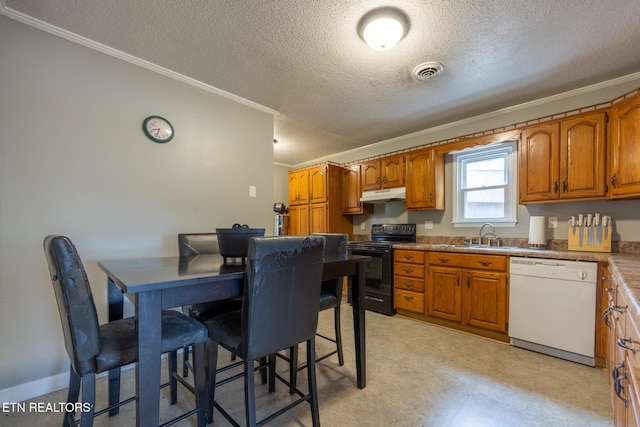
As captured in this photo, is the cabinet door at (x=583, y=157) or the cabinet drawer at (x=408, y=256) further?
the cabinet drawer at (x=408, y=256)

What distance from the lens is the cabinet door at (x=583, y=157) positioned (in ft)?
7.77

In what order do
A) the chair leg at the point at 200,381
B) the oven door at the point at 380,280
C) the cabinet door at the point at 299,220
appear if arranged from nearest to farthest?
the chair leg at the point at 200,381
the oven door at the point at 380,280
the cabinet door at the point at 299,220

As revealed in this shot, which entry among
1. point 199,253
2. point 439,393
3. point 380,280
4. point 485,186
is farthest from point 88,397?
point 485,186

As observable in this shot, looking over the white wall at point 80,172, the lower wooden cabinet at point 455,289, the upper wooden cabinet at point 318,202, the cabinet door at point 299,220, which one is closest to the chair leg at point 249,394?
the white wall at point 80,172

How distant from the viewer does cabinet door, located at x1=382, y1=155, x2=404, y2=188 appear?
12.5ft

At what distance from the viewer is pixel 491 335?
2721 mm

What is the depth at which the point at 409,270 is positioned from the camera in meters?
3.30

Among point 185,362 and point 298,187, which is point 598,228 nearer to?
point 185,362

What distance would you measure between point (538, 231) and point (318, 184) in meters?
2.89

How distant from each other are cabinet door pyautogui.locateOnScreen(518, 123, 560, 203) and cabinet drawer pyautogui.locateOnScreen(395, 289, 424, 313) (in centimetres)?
151

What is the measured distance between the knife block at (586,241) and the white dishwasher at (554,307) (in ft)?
1.66

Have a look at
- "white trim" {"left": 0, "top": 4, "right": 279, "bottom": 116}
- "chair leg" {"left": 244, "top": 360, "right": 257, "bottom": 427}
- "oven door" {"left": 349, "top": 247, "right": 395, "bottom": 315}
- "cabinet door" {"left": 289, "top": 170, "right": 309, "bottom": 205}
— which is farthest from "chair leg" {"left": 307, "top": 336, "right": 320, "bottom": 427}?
"cabinet door" {"left": 289, "top": 170, "right": 309, "bottom": 205}

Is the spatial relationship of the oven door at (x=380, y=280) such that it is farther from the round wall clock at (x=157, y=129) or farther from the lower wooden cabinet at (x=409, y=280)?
the round wall clock at (x=157, y=129)

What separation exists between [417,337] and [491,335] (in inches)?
28.4
